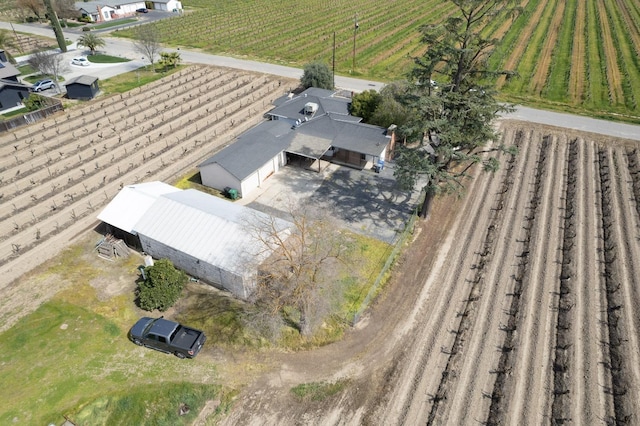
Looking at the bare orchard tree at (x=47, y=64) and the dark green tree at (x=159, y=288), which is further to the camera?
the bare orchard tree at (x=47, y=64)

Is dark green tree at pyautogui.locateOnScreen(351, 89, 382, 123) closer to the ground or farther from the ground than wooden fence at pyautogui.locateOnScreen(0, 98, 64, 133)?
farther from the ground

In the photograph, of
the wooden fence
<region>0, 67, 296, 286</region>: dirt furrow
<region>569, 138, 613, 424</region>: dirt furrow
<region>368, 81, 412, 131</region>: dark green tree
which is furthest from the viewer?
the wooden fence

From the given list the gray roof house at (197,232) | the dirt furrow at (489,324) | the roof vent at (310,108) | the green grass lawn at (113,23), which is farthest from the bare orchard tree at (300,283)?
the green grass lawn at (113,23)

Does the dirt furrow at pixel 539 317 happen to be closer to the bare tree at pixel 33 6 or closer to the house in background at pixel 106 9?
the house in background at pixel 106 9

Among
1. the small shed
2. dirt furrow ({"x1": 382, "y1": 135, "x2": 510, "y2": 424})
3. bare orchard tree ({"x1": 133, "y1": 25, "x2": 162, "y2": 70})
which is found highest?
bare orchard tree ({"x1": 133, "y1": 25, "x2": 162, "y2": 70})

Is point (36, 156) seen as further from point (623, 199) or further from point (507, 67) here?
point (507, 67)

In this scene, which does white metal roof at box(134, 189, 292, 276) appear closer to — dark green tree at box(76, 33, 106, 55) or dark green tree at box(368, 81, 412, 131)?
dark green tree at box(368, 81, 412, 131)

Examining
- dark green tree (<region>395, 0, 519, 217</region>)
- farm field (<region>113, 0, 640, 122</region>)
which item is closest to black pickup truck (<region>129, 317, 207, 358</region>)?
dark green tree (<region>395, 0, 519, 217</region>)

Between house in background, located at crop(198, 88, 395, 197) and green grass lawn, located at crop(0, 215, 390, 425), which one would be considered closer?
green grass lawn, located at crop(0, 215, 390, 425)
